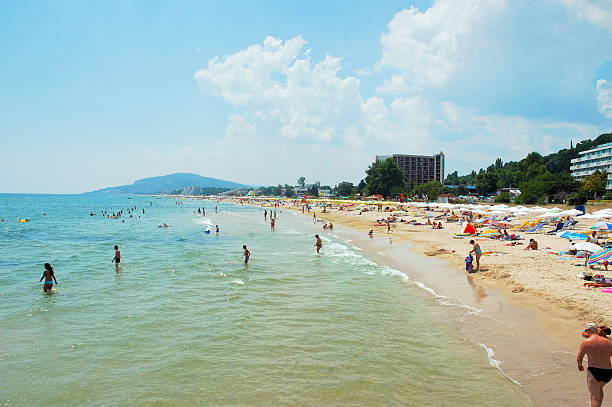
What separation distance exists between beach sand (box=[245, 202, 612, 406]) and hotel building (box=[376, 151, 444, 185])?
140967 mm

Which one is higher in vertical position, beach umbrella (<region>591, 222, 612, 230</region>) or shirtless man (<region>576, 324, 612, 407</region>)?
beach umbrella (<region>591, 222, 612, 230</region>)

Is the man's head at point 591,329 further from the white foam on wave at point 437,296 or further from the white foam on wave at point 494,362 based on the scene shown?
the white foam on wave at point 437,296

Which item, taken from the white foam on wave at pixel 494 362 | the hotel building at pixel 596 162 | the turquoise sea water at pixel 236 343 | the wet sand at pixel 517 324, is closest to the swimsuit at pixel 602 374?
the wet sand at pixel 517 324

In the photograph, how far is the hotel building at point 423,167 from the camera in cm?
15677

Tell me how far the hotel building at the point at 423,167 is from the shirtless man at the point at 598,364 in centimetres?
15648

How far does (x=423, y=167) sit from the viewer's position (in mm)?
158125

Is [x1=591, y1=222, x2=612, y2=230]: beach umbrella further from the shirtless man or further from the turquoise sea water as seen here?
the shirtless man

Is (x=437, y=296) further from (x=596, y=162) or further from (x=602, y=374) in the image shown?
(x=596, y=162)

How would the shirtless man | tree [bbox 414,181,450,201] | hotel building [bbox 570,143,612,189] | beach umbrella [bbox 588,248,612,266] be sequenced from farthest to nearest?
tree [bbox 414,181,450,201], hotel building [bbox 570,143,612,189], beach umbrella [bbox 588,248,612,266], the shirtless man

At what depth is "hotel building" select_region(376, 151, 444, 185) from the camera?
157m

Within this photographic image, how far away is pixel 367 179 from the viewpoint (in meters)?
118

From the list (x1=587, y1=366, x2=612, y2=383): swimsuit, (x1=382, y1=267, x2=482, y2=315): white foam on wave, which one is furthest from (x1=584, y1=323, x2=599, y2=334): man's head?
(x1=382, y1=267, x2=482, y2=315): white foam on wave

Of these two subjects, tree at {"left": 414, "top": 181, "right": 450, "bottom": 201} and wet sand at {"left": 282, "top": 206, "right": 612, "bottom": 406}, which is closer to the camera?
wet sand at {"left": 282, "top": 206, "right": 612, "bottom": 406}

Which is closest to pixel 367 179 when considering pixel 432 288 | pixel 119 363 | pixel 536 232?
pixel 536 232
